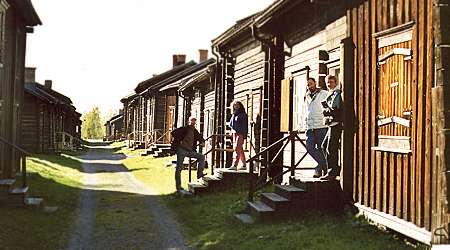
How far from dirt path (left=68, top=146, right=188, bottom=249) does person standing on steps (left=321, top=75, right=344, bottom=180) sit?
2.79m

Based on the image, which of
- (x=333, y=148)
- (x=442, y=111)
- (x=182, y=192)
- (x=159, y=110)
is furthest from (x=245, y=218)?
(x=159, y=110)

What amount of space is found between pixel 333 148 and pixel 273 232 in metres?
1.82

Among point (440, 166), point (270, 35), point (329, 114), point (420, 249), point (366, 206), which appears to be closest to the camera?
point (440, 166)

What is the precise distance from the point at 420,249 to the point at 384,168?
1434 mm

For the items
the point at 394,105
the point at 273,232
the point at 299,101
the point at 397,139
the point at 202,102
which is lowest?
the point at 273,232

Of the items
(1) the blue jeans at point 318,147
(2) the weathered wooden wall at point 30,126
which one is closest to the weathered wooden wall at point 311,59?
(1) the blue jeans at point 318,147

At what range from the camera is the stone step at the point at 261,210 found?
8383mm

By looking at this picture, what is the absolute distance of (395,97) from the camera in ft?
22.7

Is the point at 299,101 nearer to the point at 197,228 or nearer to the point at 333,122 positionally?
the point at 333,122

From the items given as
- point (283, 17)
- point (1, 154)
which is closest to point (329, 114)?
point (283, 17)

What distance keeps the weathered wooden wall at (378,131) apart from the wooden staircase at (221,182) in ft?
15.4

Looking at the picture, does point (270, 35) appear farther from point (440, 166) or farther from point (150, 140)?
point (150, 140)

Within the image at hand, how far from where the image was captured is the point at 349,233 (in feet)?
Answer: 23.0

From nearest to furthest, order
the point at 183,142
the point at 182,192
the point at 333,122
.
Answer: the point at 333,122 → the point at 182,192 → the point at 183,142
